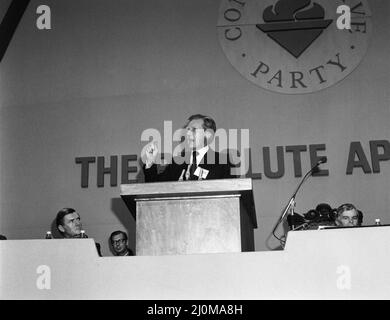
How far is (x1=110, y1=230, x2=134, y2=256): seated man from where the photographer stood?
15.3 ft

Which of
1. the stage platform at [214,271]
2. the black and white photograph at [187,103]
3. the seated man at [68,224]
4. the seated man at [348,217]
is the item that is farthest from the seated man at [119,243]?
the stage platform at [214,271]

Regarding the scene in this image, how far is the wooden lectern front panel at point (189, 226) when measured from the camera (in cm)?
230

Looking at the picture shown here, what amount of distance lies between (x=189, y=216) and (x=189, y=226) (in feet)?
0.13

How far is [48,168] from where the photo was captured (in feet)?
17.6

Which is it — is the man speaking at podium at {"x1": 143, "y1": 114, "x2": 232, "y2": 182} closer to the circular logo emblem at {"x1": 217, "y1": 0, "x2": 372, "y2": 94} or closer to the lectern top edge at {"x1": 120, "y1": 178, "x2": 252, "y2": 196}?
the lectern top edge at {"x1": 120, "y1": 178, "x2": 252, "y2": 196}

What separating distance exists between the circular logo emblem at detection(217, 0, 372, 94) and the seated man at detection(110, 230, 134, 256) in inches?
68.4

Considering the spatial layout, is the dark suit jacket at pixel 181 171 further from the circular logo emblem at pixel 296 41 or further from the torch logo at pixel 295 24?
the torch logo at pixel 295 24

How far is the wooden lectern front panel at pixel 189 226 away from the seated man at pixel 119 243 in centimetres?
234

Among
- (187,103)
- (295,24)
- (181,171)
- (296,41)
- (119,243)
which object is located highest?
(295,24)

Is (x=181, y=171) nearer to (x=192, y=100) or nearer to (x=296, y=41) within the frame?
(x=192, y=100)

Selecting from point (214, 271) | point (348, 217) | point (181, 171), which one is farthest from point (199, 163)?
point (348, 217)

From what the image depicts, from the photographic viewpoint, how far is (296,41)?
5.30 meters
